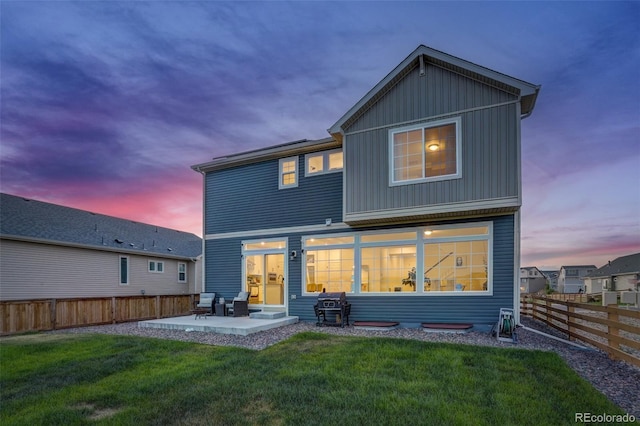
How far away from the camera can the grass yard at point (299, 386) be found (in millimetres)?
4258

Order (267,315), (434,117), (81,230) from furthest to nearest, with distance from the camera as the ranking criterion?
(81,230) < (267,315) < (434,117)

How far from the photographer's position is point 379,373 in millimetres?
5785

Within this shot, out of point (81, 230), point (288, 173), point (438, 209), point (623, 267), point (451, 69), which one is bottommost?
point (623, 267)

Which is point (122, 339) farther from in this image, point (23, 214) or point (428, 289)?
point (23, 214)

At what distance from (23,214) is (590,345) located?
2013 cm

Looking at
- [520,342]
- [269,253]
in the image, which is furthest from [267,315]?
[520,342]

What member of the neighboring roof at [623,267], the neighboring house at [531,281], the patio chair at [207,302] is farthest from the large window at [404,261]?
the neighboring house at [531,281]

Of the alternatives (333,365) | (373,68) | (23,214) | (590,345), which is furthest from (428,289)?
(23,214)

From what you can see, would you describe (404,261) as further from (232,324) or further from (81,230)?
(81,230)

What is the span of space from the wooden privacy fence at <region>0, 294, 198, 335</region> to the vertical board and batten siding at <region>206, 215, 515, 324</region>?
361 cm

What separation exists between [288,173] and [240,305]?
474cm

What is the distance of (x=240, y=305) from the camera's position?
39.7 ft

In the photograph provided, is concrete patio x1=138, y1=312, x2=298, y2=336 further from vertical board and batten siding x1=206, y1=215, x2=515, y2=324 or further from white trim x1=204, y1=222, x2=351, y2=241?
white trim x1=204, y1=222, x2=351, y2=241

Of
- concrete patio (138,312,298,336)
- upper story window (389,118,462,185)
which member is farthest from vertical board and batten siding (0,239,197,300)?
upper story window (389,118,462,185)
